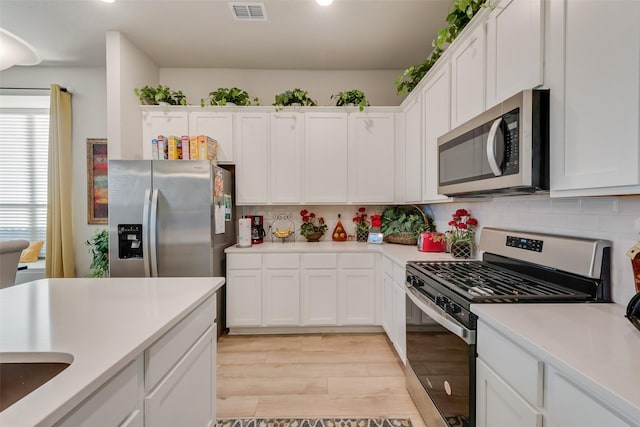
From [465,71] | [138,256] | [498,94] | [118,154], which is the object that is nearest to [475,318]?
[498,94]

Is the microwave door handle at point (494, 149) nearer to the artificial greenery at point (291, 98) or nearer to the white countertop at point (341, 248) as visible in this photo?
the white countertop at point (341, 248)

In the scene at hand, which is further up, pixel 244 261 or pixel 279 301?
pixel 244 261

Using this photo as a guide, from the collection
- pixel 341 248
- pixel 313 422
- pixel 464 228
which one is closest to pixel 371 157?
pixel 341 248

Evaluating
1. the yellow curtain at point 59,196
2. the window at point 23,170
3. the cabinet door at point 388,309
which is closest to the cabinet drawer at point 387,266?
the cabinet door at point 388,309

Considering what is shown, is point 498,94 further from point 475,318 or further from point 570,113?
point 475,318

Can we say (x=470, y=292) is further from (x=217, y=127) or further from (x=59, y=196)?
(x=59, y=196)

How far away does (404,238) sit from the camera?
10.2 feet

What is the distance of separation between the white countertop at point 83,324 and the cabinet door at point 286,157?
1.84 metres

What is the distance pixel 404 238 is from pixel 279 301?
4.79ft

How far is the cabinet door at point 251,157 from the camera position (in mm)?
3232

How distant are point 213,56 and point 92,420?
3.55 m

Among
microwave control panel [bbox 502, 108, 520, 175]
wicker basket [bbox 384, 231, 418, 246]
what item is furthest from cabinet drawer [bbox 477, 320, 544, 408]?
wicker basket [bbox 384, 231, 418, 246]

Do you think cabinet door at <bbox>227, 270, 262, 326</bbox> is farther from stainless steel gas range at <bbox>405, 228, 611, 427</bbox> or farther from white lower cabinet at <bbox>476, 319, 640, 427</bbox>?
white lower cabinet at <bbox>476, 319, 640, 427</bbox>

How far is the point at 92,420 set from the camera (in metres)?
0.66
